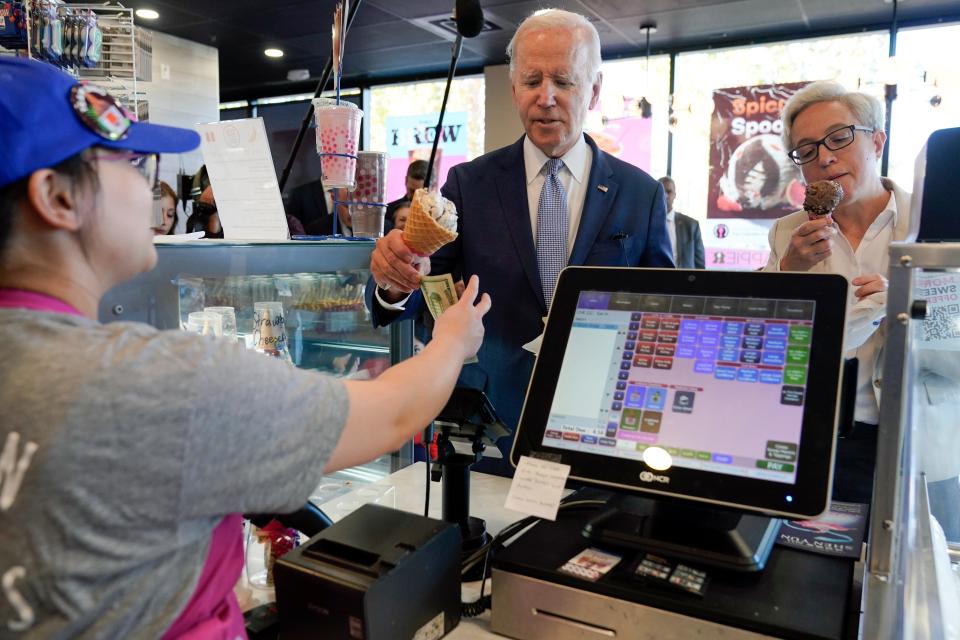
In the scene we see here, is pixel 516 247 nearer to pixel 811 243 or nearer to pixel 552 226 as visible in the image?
pixel 552 226

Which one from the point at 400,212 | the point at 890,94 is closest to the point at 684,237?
the point at 890,94

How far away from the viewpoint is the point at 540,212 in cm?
192

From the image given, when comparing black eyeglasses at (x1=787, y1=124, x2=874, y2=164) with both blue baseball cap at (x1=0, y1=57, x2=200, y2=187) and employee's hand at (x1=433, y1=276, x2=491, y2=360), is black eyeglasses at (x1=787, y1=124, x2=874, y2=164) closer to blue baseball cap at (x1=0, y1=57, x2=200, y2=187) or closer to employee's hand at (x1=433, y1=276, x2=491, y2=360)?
employee's hand at (x1=433, y1=276, x2=491, y2=360)

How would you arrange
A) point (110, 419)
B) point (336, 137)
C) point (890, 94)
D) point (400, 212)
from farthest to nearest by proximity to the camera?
point (890, 94) < point (400, 212) < point (336, 137) < point (110, 419)

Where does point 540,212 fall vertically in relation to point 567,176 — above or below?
below

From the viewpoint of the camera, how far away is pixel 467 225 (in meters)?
1.94

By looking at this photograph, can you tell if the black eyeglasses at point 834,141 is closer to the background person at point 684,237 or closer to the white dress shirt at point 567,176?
the white dress shirt at point 567,176

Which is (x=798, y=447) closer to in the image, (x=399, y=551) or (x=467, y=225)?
(x=399, y=551)

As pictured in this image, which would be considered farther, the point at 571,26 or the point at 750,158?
the point at 750,158

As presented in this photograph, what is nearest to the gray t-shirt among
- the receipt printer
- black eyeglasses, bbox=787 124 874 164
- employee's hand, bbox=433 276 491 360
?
the receipt printer

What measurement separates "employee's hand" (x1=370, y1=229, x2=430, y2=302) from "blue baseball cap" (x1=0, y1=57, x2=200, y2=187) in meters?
0.68

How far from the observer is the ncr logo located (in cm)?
105

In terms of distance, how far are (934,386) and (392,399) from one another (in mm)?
1033

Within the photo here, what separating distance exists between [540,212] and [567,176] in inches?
5.1
